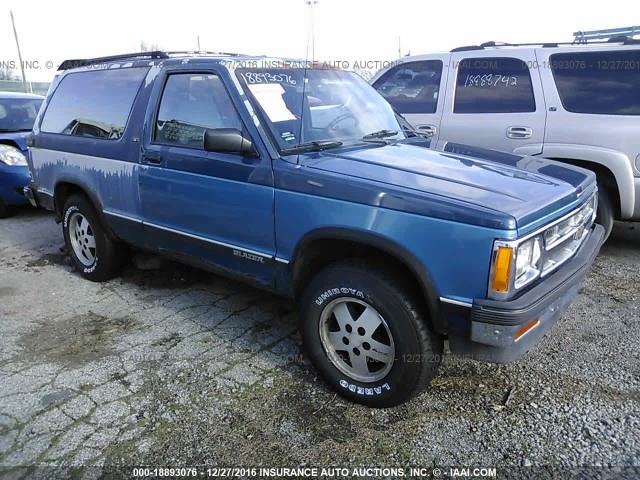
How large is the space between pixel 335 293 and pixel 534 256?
101 cm

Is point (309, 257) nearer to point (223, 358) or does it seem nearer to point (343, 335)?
point (343, 335)

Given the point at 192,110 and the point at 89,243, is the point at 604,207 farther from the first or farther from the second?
the point at 89,243

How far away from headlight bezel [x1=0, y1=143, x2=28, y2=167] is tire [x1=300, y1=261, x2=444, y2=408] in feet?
19.0

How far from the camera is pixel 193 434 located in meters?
2.67

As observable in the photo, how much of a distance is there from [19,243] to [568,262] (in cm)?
583

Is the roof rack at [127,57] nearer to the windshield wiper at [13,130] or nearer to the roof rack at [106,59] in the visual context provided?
the roof rack at [106,59]

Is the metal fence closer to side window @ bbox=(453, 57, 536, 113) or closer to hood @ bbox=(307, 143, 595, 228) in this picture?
side window @ bbox=(453, 57, 536, 113)

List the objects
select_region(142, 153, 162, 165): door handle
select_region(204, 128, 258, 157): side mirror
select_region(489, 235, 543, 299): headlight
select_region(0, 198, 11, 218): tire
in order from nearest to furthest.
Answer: select_region(489, 235, 543, 299): headlight, select_region(204, 128, 258, 157): side mirror, select_region(142, 153, 162, 165): door handle, select_region(0, 198, 11, 218): tire

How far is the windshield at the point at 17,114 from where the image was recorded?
7684mm

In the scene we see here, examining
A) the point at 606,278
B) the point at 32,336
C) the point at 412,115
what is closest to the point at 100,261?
the point at 32,336

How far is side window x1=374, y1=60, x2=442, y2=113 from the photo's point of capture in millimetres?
5754

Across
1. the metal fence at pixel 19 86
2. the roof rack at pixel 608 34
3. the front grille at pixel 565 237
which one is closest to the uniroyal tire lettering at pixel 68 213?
the front grille at pixel 565 237

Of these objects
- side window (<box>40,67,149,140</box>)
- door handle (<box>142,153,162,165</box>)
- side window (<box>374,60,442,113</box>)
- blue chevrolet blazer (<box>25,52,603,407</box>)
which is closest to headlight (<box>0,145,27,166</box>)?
side window (<box>40,67,149,140</box>)

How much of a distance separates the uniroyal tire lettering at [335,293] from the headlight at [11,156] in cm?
591
